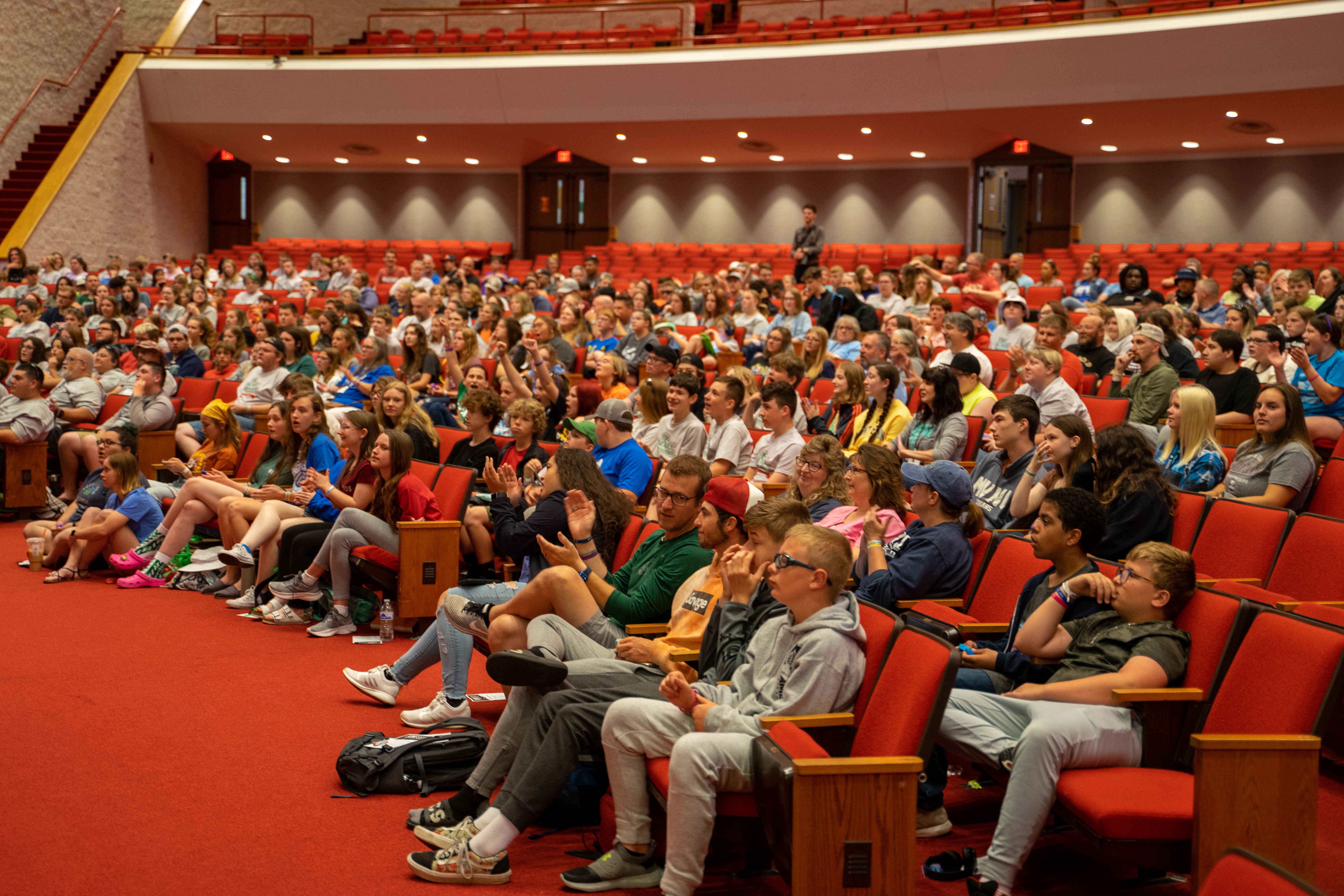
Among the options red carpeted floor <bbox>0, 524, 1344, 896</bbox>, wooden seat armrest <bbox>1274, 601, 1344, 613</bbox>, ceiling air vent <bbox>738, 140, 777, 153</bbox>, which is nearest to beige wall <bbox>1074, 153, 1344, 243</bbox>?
ceiling air vent <bbox>738, 140, 777, 153</bbox>

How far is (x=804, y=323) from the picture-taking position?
895 cm

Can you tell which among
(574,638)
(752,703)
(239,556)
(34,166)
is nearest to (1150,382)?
(574,638)

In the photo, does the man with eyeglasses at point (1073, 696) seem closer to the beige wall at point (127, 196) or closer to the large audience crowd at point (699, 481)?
the large audience crowd at point (699, 481)

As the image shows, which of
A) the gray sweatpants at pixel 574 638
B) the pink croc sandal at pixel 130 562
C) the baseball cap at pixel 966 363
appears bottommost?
the pink croc sandal at pixel 130 562

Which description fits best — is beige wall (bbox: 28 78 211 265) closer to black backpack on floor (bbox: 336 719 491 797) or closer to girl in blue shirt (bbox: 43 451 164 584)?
girl in blue shirt (bbox: 43 451 164 584)

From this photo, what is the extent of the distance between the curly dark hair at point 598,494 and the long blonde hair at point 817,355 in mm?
3512

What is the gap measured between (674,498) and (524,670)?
79 centimetres

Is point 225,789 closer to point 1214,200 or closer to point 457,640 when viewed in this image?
point 457,640

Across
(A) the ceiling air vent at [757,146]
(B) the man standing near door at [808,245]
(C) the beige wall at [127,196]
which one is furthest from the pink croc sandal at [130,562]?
(A) the ceiling air vent at [757,146]

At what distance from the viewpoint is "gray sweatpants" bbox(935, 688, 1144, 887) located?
7.91ft

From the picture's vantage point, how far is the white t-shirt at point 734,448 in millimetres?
5395

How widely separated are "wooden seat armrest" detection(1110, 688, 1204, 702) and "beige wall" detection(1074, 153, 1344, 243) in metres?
14.1

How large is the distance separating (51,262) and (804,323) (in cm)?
1028

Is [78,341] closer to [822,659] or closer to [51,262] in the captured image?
[51,262]
